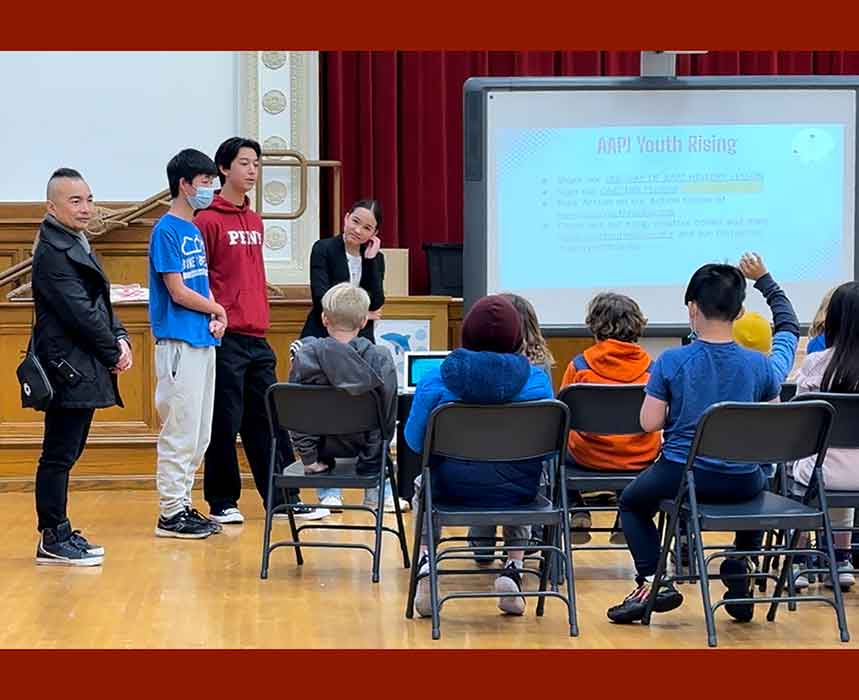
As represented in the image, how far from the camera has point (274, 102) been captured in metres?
9.62

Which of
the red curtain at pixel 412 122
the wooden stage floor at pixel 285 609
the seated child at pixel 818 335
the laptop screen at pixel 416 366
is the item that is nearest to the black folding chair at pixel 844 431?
the wooden stage floor at pixel 285 609

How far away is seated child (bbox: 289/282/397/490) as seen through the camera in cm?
501

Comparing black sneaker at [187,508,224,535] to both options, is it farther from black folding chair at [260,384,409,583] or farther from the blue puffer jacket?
the blue puffer jacket

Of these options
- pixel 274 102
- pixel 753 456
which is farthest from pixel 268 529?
pixel 274 102

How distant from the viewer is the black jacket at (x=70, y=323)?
16.4ft

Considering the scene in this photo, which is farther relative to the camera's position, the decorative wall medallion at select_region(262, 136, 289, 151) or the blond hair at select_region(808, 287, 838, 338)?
the decorative wall medallion at select_region(262, 136, 289, 151)

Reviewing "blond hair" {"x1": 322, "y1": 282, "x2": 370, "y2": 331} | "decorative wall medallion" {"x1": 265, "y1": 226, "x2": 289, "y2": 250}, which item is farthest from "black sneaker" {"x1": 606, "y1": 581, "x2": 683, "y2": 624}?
"decorative wall medallion" {"x1": 265, "y1": 226, "x2": 289, "y2": 250}

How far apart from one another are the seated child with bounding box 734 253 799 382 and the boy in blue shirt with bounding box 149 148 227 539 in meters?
2.04

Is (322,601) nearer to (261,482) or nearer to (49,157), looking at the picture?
→ (261,482)

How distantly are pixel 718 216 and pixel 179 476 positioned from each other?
115 inches

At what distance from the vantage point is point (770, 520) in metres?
3.90

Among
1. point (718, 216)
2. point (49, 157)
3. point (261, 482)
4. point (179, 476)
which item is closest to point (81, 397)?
point (179, 476)

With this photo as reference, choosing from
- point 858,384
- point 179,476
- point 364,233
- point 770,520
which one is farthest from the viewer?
point 364,233

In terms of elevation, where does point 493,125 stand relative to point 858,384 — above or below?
above
